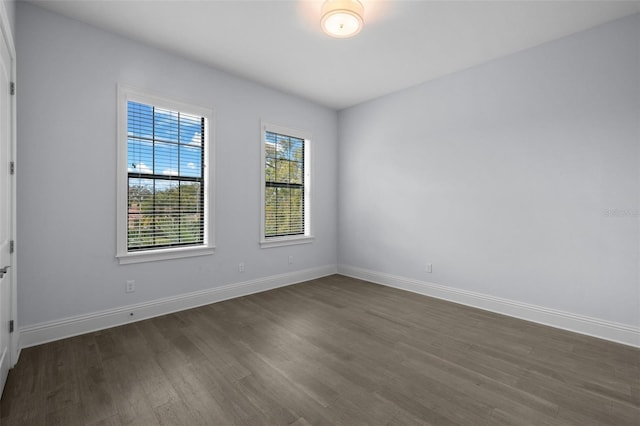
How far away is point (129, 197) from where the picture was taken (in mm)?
3201

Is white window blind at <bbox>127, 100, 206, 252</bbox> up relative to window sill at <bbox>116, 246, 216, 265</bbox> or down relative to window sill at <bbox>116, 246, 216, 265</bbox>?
up

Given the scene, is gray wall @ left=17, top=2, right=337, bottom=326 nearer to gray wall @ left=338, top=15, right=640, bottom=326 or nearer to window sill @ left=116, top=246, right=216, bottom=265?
window sill @ left=116, top=246, right=216, bottom=265

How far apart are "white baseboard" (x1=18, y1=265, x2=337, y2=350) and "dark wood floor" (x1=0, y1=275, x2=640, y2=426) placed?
11 cm

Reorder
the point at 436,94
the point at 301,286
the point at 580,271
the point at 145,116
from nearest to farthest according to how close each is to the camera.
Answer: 1. the point at 580,271
2. the point at 145,116
3. the point at 436,94
4. the point at 301,286

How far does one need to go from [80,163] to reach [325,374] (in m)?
2.97

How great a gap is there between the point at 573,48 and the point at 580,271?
228 cm

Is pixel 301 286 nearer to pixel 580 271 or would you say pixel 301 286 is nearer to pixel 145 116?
pixel 145 116

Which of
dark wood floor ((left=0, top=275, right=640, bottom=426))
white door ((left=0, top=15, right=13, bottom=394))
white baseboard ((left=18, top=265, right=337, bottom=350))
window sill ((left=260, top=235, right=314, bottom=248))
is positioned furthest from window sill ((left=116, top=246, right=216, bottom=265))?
white door ((left=0, top=15, right=13, bottom=394))

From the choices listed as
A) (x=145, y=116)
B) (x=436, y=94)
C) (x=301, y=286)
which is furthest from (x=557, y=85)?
(x=145, y=116)

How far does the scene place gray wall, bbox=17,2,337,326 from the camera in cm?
263

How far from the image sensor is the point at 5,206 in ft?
6.97

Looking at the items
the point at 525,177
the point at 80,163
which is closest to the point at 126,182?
the point at 80,163

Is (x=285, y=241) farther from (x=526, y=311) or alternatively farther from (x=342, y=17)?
(x=526, y=311)

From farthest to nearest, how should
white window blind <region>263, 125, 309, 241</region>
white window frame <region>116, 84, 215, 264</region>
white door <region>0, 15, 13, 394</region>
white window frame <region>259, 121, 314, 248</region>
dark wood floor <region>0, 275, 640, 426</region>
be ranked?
1. white window blind <region>263, 125, 309, 241</region>
2. white window frame <region>259, 121, 314, 248</region>
3. white window frame <region>116, 84, 215, 264</region>
4. white door <region>0, 15, 13, 394</region>
5. dark wood floor <region>0, 275, 640, 426</region>
